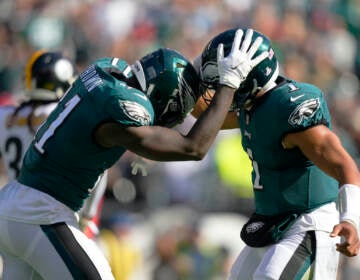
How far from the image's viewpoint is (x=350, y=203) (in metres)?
4.30

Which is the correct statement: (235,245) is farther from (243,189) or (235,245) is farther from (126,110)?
(126,110)

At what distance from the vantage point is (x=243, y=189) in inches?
345

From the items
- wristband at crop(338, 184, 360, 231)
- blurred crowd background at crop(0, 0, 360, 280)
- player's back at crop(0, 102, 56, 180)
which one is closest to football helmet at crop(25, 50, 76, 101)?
player's back at crop(0, 102, 56, 180)

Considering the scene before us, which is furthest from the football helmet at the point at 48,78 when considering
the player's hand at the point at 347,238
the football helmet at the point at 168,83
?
the player's hand at the point at 347,238

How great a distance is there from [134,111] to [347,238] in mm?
1068

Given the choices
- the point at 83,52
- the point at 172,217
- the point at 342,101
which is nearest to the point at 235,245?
the point at 172,217

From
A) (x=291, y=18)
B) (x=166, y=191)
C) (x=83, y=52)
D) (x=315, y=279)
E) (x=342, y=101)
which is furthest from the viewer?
(x=291, y=18)

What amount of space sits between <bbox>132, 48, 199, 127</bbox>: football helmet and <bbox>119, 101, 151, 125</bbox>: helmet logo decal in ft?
0.77

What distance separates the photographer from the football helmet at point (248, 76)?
4641 mm

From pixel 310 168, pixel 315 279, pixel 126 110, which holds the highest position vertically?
pixel 126 110

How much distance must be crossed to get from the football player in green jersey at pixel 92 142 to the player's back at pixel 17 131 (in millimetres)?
1505

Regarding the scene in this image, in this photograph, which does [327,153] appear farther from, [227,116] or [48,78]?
[48,78]

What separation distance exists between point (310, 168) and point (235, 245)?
363 cm

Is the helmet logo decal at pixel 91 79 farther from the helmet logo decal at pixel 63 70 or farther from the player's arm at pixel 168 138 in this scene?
the helmet logo decal at pixel 63 70
